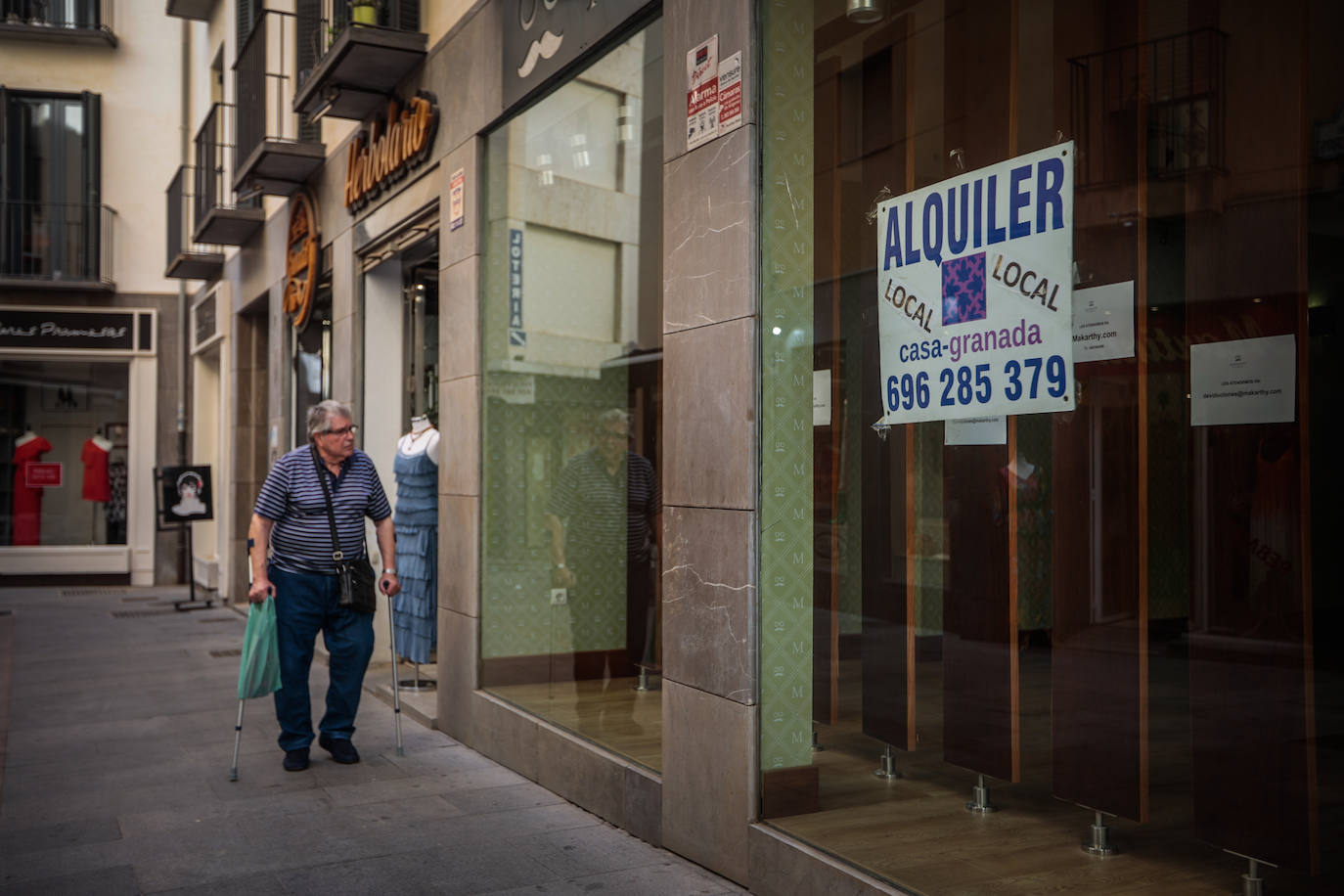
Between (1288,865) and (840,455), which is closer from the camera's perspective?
(1288,865)

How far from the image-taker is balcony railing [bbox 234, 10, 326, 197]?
33.9 feet

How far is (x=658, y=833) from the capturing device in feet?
16.1

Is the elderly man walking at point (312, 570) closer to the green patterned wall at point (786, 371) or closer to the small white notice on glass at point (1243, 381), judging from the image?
the green patterned wall at point (786, 371)

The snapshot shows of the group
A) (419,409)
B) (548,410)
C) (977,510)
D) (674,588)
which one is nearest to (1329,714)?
(977,510)

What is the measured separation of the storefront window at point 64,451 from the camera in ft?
60.8

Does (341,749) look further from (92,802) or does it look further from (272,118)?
(272,118)

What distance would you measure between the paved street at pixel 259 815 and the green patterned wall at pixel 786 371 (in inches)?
32.2

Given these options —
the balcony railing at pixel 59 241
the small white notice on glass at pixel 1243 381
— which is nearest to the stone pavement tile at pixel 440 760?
the small white notice on glass at pixel 1243 381

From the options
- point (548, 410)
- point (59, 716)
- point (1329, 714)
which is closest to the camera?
point (1329, 714)

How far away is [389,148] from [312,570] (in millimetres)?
3361

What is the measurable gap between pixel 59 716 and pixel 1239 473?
7.46 m

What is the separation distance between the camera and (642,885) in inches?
174

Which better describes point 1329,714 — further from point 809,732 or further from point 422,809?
point 422,809

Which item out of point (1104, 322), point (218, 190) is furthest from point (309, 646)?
point (218, 190)
